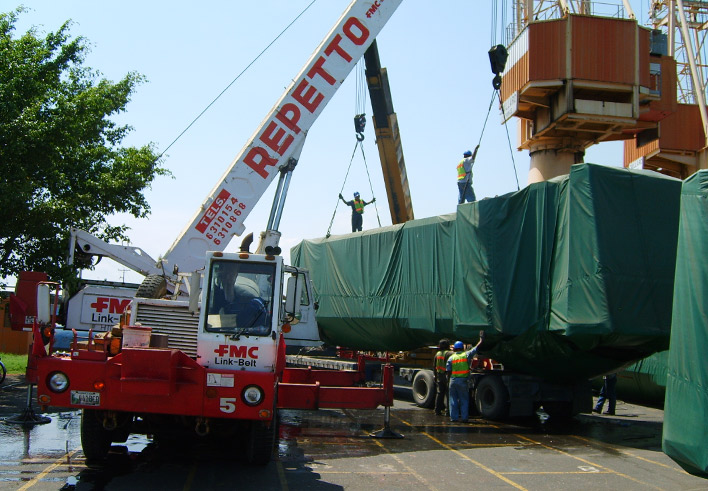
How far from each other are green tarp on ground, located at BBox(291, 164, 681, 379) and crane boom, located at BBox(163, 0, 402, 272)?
12.6ft

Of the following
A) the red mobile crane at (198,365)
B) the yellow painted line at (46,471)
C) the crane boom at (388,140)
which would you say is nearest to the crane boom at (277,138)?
the red mobile crane at (198,365)

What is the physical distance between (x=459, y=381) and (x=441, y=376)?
111 centimetres

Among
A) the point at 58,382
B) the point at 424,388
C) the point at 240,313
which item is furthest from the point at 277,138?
the point at 424,388

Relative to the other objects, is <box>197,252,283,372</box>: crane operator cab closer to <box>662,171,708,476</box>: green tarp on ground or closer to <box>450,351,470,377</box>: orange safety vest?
<box>662,171,708,476</box>: green tarp on ground

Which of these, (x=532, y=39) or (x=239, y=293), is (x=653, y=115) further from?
(x=239, y=293)

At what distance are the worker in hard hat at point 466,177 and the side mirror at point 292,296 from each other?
10.2 meters

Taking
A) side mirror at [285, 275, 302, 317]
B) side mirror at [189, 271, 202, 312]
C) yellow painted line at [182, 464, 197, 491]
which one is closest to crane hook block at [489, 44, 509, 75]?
side mirror at [285, 275, 302, 317]

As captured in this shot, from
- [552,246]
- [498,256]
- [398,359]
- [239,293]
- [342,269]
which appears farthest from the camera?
[342,269]

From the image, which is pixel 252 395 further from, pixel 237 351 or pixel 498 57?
pixel 498 57

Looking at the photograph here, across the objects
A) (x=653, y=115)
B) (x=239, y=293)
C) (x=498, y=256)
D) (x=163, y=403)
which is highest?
(x=653, y=115)

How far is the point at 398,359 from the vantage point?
693 inches

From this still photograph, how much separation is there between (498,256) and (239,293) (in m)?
6.39

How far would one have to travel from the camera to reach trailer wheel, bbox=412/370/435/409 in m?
15.7

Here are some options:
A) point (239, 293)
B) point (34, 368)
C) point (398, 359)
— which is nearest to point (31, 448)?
point (34, 368)
